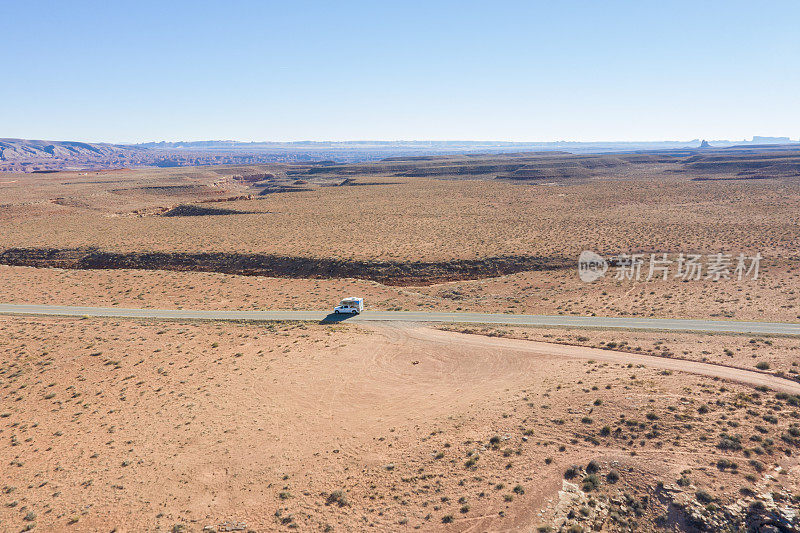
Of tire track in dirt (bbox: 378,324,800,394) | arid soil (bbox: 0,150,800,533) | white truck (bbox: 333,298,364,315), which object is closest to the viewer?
arid soil (bbox: 0,150,800,533)

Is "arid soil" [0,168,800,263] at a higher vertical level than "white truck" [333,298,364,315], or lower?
higher

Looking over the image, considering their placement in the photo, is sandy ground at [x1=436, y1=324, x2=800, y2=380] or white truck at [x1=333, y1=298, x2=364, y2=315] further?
white truck at [x1=333, y1=298, x2=364, y2=315]

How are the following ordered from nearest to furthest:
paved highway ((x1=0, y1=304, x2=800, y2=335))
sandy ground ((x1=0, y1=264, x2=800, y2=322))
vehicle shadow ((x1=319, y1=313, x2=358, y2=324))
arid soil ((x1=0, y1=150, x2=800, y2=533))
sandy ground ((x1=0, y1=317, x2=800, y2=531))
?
arid soil ((x1=0, y1=150, x2=800, y2=533)), sandy ground ((x1=0, y1=317, x2=800, y2=531)), paved highway ((x1=0, y1=304, x2=800, y2=335)), vehicle shadow ((x1=319, y1=313, x2=358, y2=324)), sandy ground ((x1=0, y1=264, x2=800, y2=322))

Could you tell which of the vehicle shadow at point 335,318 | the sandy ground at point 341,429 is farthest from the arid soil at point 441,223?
the sandy ground at point 341,429

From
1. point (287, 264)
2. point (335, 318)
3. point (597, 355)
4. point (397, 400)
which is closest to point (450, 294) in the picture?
point (335, 318)

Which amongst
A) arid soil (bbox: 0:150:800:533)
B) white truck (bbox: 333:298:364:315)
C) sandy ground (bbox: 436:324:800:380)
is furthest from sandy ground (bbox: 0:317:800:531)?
white truck (bbox: 333:298:364:315)

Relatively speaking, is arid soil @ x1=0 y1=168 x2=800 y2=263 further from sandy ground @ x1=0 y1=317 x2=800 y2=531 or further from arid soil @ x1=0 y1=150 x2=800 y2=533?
sandy ground @ x1=0 y1=317 x2=800 y2=531

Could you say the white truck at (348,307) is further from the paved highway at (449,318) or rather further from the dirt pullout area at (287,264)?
the dirt pullout area at (287,264)
